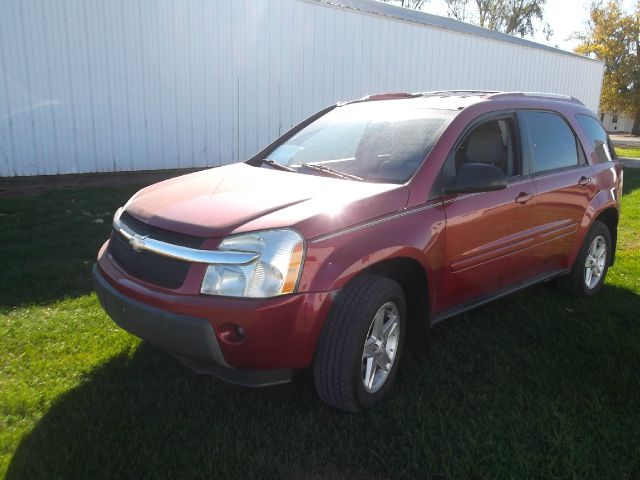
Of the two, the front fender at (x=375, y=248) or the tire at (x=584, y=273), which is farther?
the tire at (x=584, y=273)

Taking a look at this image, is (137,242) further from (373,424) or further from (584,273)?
(584,273)

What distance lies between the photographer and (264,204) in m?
2.84

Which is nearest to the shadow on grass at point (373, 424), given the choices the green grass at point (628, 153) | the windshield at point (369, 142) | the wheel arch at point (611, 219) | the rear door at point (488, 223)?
the rear door at point (488, 223)

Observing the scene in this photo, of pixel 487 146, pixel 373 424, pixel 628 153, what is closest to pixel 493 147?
pixel 487 146

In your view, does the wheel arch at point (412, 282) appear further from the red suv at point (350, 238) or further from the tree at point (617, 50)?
the tree at point (617, 50)

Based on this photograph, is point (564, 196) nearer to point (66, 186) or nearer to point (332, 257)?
point (332, 257)

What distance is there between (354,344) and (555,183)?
236 cm

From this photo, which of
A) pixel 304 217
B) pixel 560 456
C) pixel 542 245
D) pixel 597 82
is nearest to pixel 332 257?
pixel 304 217

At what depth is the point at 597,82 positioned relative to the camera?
70.8 ft

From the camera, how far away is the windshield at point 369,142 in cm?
334

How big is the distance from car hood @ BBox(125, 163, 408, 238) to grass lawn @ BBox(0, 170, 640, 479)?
840 mm

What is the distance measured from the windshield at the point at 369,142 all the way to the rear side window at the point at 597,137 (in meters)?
1.81

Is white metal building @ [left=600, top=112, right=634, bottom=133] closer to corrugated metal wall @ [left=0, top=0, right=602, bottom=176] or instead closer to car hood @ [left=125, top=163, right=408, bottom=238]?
corrugated metal wall @ [left=0, top=0, right=602, bottom=176]

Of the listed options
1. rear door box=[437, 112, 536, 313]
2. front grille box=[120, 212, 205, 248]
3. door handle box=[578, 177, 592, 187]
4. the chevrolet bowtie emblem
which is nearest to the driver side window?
rear door box=[437, 112, 536, 313]
